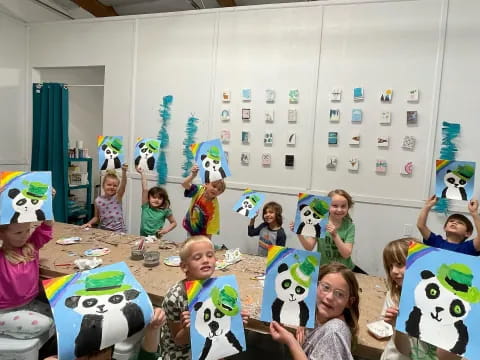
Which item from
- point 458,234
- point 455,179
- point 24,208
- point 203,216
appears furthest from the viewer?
point 203,216

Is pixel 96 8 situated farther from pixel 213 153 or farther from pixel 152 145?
pixel 213 153

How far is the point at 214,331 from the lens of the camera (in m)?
1.14

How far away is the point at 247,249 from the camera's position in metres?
3.80

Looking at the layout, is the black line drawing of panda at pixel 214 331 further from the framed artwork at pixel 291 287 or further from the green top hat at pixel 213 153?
the green top hat at pixel 213 153

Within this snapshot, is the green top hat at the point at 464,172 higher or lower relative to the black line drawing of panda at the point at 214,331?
higher

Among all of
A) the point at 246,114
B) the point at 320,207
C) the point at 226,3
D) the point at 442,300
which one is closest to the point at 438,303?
the point at 442,300

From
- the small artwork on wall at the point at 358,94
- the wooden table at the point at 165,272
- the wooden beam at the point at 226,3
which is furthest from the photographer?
the wooden beam at the point at 226,3

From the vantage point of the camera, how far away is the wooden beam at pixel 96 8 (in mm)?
4206

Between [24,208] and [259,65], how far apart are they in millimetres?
2715

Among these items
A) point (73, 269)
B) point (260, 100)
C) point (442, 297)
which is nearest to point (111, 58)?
point (260, 100)

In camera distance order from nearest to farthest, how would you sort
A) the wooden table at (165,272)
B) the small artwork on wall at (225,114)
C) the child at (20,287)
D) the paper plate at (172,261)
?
the wooden table at (165,272), the child at (20,287), the paper plate at (172,261), the small artwork on wall at (225,114)

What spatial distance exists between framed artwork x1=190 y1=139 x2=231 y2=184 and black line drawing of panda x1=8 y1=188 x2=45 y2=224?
97 cm

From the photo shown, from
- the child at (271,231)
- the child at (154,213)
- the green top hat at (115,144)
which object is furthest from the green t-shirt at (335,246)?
the green top hat at (115,144)

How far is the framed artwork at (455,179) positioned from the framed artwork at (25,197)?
95.5 inches
